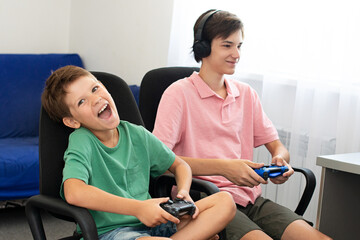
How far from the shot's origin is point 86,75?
1.52 m

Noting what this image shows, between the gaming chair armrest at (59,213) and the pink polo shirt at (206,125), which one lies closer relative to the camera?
the gaming chair armrest at (59,213)

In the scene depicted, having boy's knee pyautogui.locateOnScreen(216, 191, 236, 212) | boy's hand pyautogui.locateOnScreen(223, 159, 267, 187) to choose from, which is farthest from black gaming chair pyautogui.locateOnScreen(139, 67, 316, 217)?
boy's knee pyautogui.locateOnScreen(216, 191, 236, 212)

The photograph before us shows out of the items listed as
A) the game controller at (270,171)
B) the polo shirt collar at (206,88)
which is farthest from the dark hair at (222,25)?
the game controller at (270,171)

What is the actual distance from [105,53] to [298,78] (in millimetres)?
1555

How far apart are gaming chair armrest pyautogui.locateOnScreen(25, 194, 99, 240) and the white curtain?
975mm

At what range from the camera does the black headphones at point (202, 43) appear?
5.92 ft

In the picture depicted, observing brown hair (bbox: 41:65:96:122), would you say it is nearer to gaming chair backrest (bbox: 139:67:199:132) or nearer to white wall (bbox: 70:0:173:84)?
Answer: gaming chair backrest (bbox: 139:67:199:132)

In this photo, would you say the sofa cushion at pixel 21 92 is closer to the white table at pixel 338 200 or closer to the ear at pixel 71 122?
the ear at pixel 71 122

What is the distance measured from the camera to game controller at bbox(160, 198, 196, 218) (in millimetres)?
1299

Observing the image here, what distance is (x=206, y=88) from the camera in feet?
5.90

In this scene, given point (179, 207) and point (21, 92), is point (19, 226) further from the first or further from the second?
point (179, 207)

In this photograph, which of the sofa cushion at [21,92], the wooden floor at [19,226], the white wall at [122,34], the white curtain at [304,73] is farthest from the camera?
the sofa cushion at [21,92]

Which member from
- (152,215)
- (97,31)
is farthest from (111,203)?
(97,31)

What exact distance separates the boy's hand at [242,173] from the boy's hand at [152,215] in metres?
0.36
